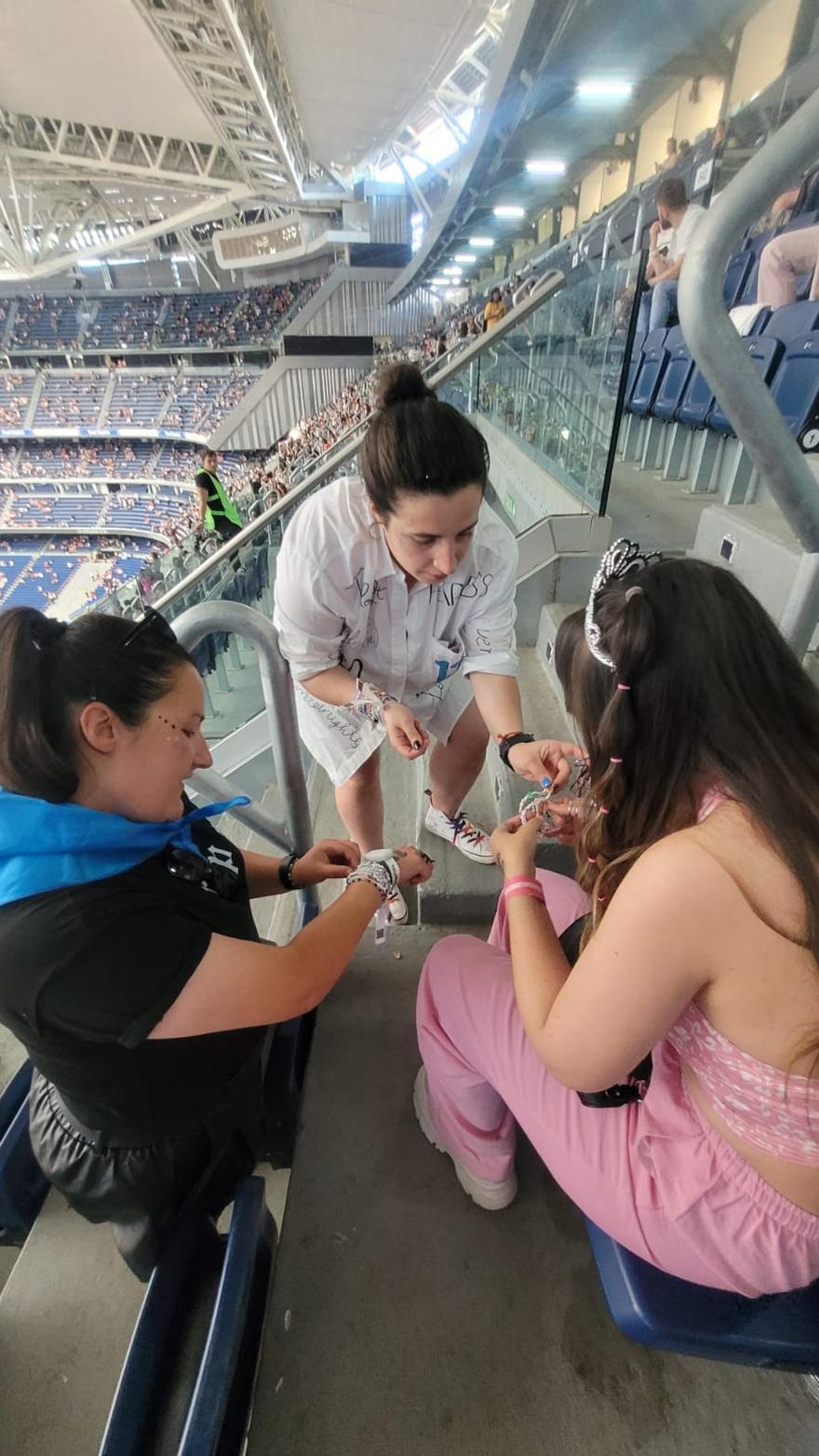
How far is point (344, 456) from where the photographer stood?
306 cm

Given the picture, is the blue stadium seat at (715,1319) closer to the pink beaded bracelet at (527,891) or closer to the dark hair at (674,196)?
the pink beaded bracelet at (527,891)

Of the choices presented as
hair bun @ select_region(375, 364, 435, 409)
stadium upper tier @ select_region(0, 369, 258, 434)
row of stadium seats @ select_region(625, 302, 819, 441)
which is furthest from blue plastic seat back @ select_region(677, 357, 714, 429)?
stadium upper tier @ select_region(0, 369, 258, 434)

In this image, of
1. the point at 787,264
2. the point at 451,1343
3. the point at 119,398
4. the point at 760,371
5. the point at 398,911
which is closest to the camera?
the point at 451,1343

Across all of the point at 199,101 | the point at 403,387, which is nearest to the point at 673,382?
the point at 403,387

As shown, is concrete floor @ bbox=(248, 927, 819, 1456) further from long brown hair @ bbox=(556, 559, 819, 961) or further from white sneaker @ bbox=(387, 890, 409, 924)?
long brown hair @ bbox=(556, 559, 819, 961)

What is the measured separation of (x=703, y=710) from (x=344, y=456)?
263 cm

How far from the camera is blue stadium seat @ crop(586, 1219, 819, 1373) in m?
0.85

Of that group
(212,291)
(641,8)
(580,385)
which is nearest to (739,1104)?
(580,385)

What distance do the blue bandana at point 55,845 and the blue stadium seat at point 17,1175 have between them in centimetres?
79

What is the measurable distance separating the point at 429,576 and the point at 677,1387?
1488mm

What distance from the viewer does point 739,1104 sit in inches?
32.8

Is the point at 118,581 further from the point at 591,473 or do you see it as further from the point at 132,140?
the point at 591,473

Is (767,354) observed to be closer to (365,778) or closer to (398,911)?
(365,778)

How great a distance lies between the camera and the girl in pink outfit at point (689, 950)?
2.45ft
